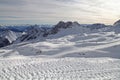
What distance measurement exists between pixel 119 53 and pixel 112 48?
310 centimetres

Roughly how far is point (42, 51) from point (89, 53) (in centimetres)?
734

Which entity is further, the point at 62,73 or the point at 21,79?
the point at 62,73

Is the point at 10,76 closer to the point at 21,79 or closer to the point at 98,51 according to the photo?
the point at 21,79

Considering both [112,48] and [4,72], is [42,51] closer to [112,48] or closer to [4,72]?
[112,48]

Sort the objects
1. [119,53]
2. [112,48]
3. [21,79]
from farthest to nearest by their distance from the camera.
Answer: [112,48] < [119,53] < [21,79]

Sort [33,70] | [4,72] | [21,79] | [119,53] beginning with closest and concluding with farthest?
[21,79], [4,72], [33,70], [119,53]

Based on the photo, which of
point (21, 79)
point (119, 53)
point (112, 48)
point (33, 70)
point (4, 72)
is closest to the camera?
point (21, 79)

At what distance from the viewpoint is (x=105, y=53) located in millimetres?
29438

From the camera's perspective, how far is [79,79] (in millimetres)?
13312

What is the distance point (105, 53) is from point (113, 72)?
1450cm

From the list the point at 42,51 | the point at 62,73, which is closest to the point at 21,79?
the point at 62,73

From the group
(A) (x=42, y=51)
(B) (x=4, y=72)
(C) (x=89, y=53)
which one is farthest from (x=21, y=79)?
(A) (x=42, y=51)

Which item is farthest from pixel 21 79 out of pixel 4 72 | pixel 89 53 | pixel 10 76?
pixel 89 53

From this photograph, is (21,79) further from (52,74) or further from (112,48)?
(112,48)
